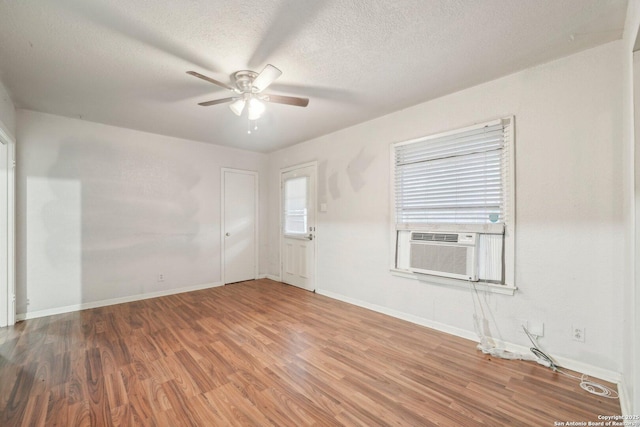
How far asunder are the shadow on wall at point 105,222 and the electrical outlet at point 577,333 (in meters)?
4.82

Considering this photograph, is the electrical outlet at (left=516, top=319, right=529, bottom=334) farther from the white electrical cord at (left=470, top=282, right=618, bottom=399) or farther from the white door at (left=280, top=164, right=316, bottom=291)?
the white door at (left=280, top=164, right=316, bottom=291)

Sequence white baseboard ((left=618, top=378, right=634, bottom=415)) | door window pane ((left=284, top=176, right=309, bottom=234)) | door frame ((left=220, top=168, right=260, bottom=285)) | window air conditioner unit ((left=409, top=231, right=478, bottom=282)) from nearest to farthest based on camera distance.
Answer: white baseboard ((left=618, top=378, right=634, bottom=415))
window air conditioner unit ((left=409, top=231, right=478, bottom=282))
door window pane ((left=284, top=176, right=309, bottom=234))
door frame ((left=220, top=168, right=260, bottom=285))

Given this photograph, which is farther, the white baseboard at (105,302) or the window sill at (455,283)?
the white baseboard at (105,302)

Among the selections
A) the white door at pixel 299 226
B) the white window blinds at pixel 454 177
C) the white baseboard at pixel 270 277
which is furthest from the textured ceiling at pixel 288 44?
the white baseboard at pixel 270 277

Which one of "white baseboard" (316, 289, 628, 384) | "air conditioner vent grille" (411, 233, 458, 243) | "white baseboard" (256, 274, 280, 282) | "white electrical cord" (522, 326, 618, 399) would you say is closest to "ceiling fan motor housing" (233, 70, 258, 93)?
"air conditioner vent grille" (411, 233, 458, 243)

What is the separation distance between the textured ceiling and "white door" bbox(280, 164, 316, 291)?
1.76 meters

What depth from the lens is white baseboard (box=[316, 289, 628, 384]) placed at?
205cm

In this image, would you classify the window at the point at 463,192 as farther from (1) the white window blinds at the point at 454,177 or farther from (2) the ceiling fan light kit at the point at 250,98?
(2) the ceiling fan light kit at the point at 250,98

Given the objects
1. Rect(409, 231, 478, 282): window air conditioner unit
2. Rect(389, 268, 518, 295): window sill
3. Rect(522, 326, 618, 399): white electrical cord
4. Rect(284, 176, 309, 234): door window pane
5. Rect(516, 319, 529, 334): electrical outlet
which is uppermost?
Rect(284, 176, 309, 234): door window pane

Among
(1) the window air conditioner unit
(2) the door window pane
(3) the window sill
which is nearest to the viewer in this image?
(3) the window sill

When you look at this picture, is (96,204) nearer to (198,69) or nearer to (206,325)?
(206,325)

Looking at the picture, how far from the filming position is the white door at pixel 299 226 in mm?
4531

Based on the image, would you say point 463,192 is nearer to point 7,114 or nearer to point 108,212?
point 108,212

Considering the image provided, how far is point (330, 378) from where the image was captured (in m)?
2.09
